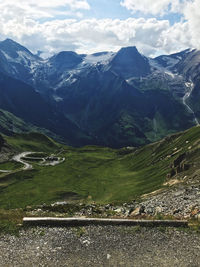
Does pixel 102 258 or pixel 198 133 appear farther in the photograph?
pixel 198 133

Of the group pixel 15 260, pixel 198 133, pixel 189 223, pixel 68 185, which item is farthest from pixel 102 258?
pixel 198 133

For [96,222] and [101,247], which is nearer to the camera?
[101,247]

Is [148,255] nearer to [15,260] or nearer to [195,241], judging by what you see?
[195,241]

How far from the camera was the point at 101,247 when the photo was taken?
978 inches

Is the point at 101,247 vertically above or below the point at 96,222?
below

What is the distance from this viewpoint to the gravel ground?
22438 mm

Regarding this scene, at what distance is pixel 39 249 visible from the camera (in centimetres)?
2397

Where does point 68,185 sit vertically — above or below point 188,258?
below

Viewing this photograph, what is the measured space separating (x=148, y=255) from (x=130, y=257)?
1639mm

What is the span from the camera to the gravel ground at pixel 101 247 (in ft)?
73.6

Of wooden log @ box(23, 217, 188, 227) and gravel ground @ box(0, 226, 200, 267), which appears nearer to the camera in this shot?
gravel ground @ box(0, 226, 200, 267)

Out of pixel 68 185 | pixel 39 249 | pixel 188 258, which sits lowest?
pixel 68 185

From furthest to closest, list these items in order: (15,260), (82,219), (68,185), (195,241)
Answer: (68,185) < (82,219) < (195,241) < (15,260)

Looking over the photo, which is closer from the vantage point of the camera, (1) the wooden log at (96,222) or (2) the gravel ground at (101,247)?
(2) the gravel ground at (101,247)
